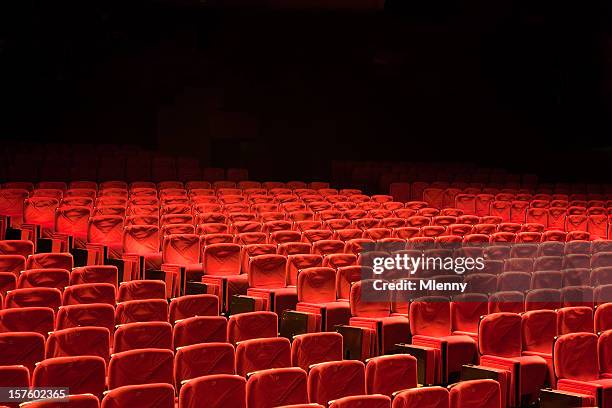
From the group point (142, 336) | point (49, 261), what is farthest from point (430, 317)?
point (49, 261)

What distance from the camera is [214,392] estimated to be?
317cm

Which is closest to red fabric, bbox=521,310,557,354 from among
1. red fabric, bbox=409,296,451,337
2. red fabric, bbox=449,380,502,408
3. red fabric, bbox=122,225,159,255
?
red fabric, bbox=409,296,451,337

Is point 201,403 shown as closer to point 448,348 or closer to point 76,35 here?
point 448,348

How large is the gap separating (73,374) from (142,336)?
58cm

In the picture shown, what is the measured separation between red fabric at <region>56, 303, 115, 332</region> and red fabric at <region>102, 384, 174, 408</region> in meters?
1.13

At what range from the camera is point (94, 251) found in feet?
19.0

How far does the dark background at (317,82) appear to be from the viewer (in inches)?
460

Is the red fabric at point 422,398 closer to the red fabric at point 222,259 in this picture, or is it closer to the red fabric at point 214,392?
the red fabric at point 214,392

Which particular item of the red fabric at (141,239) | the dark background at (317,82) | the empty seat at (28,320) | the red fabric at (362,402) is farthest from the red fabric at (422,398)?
the dark background at (317,82)

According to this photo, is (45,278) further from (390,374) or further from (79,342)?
(390,374)

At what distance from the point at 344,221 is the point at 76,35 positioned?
6.37 meters

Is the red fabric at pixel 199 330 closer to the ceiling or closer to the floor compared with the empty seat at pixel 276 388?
closer to the ceiling

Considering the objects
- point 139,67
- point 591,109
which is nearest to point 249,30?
point 139,67

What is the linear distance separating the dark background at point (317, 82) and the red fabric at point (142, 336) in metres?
7.56
